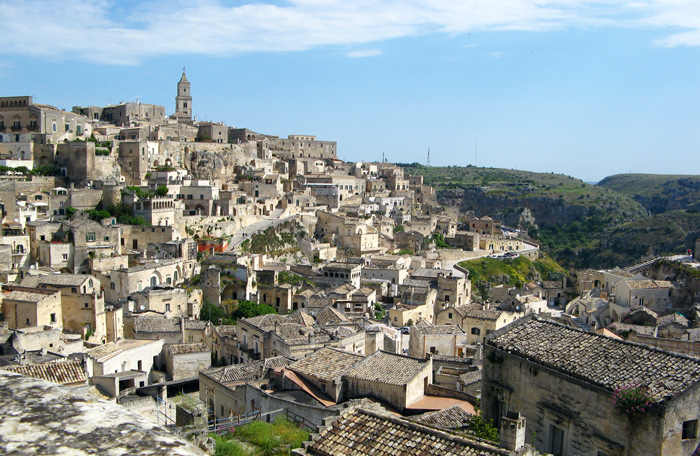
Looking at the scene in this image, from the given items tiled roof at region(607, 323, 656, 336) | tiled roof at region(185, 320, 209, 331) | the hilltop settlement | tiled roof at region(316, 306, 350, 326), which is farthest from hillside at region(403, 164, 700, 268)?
tiled roof at region(185, 320, 209, 331)

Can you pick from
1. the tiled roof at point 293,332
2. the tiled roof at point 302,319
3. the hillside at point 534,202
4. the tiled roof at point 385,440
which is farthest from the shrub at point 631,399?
the hillside at point 534,202

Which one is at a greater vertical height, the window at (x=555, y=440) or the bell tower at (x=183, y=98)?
the bell tower at (x=183, y=98)

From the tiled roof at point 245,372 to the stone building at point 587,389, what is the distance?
8315 mm

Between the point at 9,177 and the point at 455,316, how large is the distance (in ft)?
109

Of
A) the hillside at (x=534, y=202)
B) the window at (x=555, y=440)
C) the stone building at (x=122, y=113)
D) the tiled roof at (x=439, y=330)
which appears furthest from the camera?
the hillside at (x=534, y=202)

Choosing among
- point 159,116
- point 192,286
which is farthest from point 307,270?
point 159,116

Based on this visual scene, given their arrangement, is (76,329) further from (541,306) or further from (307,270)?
(541,306)

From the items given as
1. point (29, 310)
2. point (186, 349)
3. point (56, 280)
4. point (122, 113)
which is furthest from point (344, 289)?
point (122, 113)

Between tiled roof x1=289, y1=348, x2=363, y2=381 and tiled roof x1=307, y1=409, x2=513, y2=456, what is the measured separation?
22.2 feet

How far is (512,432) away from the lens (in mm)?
9078

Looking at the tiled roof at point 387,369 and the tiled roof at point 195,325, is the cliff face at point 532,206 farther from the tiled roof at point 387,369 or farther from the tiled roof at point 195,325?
the tiled roof at point 387,369

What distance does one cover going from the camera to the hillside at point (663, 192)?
109438 millimetres

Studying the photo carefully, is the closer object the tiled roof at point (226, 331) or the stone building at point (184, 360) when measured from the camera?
the stone building at point (184, 360)

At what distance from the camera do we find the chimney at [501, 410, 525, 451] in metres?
8.99
